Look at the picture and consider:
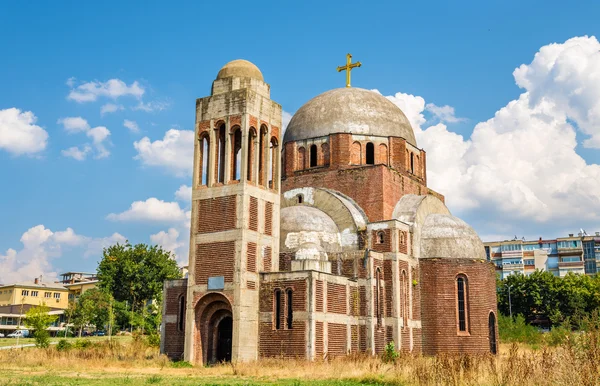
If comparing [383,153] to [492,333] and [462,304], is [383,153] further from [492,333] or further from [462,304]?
[492,333]

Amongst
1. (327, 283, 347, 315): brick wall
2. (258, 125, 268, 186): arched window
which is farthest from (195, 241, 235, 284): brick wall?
(327, 283, 347, 315): brick wall

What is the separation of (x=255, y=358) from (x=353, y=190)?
11.6m

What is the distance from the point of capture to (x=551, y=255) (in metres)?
94.9

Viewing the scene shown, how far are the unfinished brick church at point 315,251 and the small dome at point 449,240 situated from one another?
0.22ft

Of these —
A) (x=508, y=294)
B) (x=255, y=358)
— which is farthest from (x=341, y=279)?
(x=508, y=294)

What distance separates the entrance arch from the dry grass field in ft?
4.26

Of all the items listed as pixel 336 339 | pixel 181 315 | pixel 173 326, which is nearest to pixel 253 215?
pixel 181 315

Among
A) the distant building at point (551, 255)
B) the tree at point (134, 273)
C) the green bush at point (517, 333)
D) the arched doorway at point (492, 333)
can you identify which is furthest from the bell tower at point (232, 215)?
the distant building at point (551, 255)

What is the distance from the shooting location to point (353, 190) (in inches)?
1377

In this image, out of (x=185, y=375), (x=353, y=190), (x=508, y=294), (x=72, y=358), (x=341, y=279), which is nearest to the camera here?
(x=185, y=375)

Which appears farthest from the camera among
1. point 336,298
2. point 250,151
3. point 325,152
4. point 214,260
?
point 325,152

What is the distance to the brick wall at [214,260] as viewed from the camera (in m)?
27.4

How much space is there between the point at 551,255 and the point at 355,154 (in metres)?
68.4

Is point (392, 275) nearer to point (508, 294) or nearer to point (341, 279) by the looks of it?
point (341, 279)
